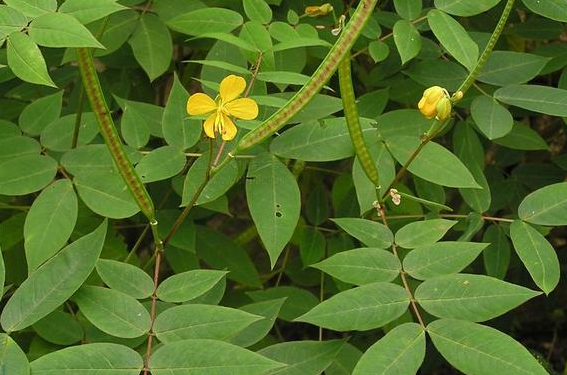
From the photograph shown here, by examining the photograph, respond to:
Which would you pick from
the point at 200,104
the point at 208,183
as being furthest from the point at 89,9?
the point at 208,183

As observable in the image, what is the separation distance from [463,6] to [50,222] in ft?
2.92

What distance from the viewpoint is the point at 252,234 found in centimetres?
232

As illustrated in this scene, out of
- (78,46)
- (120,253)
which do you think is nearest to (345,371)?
(120,253)

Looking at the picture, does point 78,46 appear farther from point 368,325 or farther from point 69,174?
point 368,325

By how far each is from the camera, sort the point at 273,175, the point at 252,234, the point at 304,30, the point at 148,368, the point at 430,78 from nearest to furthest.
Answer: the point at 148,368, the point at 273,175, the point at 304,30, the point at 430,78, the point at 252,234

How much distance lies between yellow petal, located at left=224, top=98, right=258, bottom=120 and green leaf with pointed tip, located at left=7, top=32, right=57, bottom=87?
0.94 feet

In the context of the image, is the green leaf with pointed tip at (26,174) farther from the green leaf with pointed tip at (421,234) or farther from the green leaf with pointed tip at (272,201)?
the green leaf with pointed tip at (421,234)

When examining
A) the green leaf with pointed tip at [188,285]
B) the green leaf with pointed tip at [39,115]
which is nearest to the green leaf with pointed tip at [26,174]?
the green leaf with pointed tip at [39,115]

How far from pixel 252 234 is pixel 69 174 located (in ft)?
2.33

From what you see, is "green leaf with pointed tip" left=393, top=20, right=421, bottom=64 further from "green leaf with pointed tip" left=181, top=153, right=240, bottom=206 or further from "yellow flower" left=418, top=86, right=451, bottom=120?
"green leaf with pointed tip" left=181, top=153, right=240, bottom=206

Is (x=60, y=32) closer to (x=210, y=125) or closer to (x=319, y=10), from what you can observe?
(x=210, y=125)

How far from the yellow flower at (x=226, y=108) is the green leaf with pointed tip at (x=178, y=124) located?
0.21 meters

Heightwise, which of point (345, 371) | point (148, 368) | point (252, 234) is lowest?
point (252, 234)

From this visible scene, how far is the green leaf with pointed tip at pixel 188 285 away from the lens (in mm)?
1435
